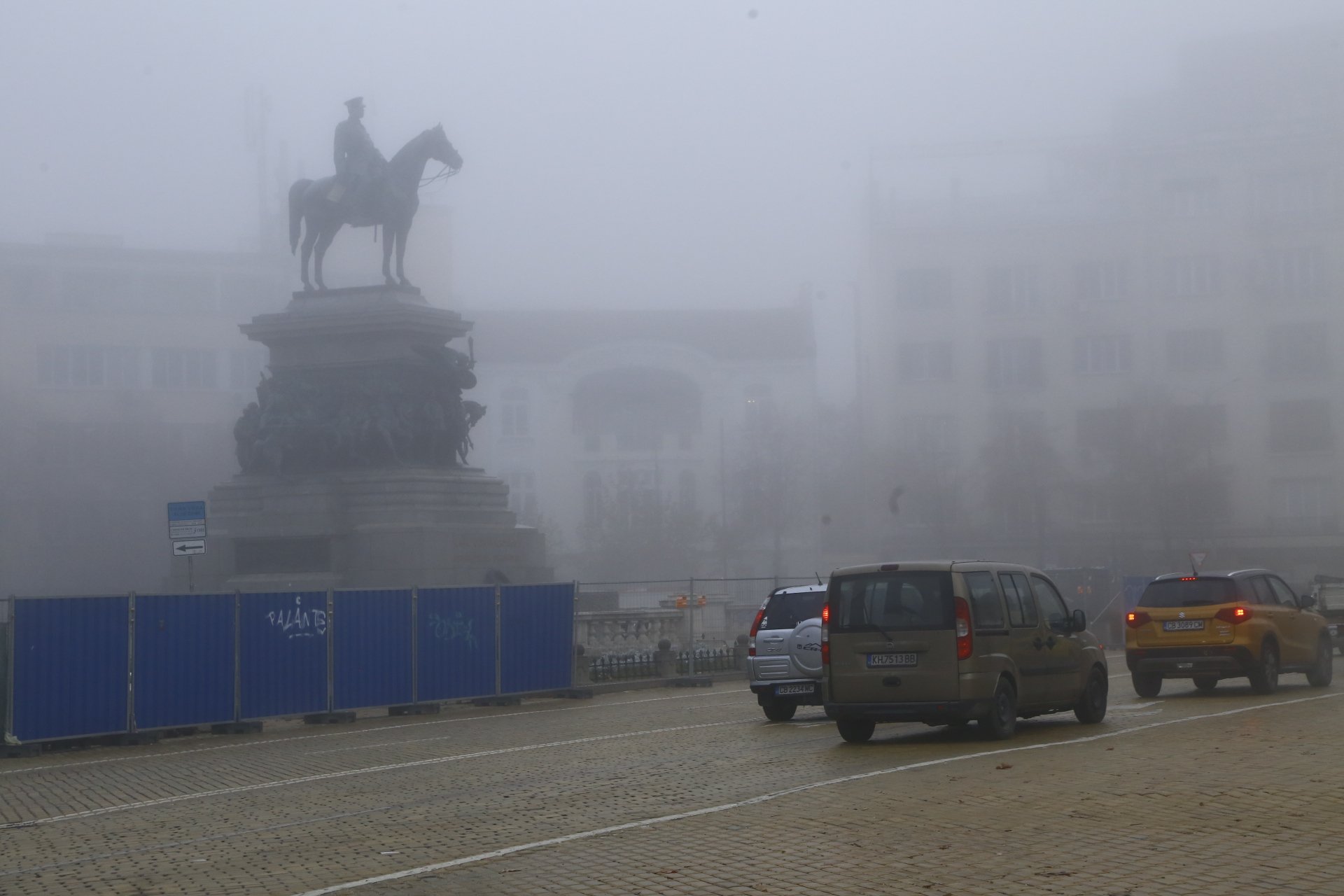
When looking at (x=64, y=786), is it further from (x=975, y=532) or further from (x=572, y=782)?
(x=975, y=532)

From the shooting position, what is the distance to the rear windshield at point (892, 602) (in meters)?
15.0

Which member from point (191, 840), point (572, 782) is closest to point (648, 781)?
point (572, 782)

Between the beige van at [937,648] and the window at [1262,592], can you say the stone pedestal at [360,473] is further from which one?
the beige van at [937,648]

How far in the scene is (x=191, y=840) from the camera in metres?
10.7

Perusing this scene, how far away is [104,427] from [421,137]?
2533 cm

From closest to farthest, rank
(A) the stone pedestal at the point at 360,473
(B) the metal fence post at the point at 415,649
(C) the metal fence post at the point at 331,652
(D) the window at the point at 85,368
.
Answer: (C) the metal fence post at the point at 331,652
(B) the metal fence post at the point at 415,649
(A) the stone pedestal at the point at 360,473
(D) the window at the point at 85,368

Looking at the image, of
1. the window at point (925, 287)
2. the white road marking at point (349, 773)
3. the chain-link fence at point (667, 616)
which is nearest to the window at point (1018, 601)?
the white road marking at point (349, 773)

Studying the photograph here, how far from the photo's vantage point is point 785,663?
744 inches

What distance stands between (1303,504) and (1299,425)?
10.8 ft

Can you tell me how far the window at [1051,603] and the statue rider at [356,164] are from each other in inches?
924

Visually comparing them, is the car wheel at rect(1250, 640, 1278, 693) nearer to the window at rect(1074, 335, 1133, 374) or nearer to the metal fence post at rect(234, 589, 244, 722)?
the metal fence post at rect(234, 589, 244, 722)

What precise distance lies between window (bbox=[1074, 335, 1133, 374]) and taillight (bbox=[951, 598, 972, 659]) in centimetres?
4383

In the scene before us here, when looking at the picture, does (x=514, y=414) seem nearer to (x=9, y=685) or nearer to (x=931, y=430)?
(x=931, y=430)

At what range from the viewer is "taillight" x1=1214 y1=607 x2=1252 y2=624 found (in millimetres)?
20094
